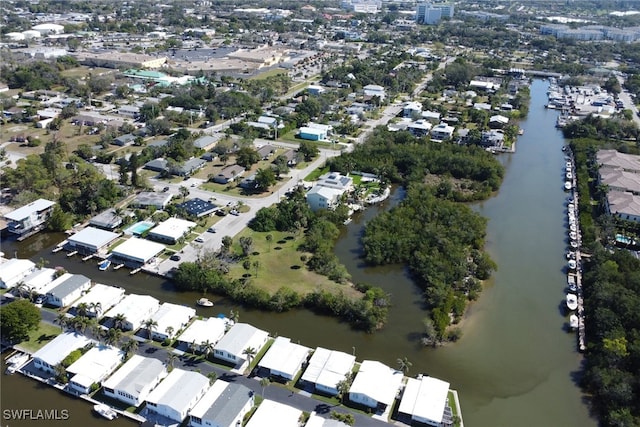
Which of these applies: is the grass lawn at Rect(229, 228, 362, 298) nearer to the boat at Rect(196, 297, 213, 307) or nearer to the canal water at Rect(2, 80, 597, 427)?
the canal water at Rect(2, 80, 597, 427)

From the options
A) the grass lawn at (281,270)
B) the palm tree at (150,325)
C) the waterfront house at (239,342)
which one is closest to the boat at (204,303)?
the grass lawn at (281,270)

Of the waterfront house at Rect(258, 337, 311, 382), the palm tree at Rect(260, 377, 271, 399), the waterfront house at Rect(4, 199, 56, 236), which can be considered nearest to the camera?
the palm tree at Rect(260, 377, 271, 399)

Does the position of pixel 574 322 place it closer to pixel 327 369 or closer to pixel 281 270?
pixel 327 369

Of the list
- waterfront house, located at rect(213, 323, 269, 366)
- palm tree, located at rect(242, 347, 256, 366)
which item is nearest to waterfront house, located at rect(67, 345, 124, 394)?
waterfront house, located at rect(213, 323, 269, 366)

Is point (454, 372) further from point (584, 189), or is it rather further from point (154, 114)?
point (154, 114)

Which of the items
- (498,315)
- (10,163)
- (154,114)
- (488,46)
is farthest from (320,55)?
(498,315)

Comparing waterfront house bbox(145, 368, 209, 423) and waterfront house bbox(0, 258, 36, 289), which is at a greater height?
waterfront house bbox(0, 258, 36, 289)

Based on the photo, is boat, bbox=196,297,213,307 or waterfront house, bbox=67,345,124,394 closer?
waterfront house, bbox=67,345,124,394
